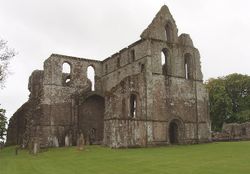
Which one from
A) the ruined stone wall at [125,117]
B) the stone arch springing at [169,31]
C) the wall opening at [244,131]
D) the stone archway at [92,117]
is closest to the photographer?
the ruined stone wall at [125,117]

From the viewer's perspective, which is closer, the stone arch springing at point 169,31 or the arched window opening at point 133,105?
the arched window opening at point 133,105

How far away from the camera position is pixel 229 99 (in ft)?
169

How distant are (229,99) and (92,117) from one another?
22.2 metres

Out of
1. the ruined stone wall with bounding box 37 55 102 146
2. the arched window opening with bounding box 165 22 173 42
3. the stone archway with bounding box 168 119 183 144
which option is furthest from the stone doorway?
the ruined stone wall with bounding box 37 55 102 146

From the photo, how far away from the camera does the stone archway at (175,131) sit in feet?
110

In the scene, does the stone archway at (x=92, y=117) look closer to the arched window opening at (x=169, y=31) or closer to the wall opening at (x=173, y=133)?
the wall opening at (x=173, y=133)

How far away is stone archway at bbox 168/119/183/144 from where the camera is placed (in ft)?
110

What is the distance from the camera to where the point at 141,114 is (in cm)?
3067

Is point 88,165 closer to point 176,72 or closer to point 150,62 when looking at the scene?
point 150,62

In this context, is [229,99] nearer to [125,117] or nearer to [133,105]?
[133,105]

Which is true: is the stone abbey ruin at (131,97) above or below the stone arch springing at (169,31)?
below

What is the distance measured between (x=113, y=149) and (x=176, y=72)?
34.8ft

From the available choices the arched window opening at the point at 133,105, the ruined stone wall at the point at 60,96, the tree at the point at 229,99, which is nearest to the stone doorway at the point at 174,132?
the arched window opening at the point at 133,105

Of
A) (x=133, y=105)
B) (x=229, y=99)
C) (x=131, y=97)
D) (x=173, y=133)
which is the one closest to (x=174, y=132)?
(x=173, y=133)
